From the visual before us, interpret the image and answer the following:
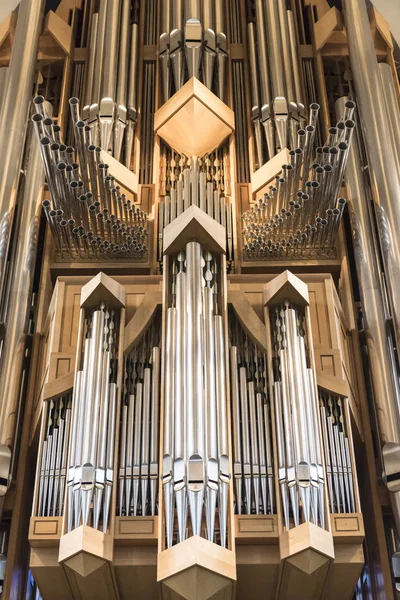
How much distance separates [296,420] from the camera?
27.8 feet

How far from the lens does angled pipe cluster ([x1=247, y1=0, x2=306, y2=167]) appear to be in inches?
458

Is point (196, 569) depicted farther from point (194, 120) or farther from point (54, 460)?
point (194, 120)

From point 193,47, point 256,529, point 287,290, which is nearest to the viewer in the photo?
point 256,529

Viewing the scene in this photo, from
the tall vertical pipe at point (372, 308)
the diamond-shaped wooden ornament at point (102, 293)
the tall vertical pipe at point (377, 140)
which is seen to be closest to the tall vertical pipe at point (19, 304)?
the diamond-shaped wooden ornament at point (102, 293)

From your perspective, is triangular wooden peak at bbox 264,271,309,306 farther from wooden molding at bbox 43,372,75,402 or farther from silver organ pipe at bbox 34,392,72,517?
silver organ pipe at bbox 34,392,72,517

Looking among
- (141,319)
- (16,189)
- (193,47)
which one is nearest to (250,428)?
(141,319)

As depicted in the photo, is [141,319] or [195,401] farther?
[141,319]

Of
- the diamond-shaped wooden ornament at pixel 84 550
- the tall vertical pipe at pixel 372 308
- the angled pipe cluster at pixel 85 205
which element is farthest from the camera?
the angled pipe cluster at pixel 85 205

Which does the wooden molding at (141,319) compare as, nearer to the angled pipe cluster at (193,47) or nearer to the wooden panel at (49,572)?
the wooden panel at (49,572)

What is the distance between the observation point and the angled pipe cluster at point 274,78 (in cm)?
1164

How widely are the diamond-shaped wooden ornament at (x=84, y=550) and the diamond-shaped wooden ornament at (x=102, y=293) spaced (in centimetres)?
226

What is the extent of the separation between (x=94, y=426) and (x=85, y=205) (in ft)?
8.81

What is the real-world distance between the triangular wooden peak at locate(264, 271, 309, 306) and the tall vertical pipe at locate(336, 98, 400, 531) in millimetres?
1070

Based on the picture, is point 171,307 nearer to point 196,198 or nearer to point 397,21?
point 196,198
